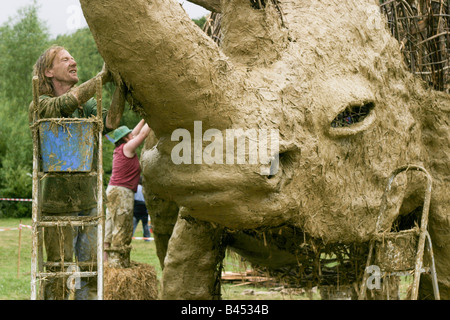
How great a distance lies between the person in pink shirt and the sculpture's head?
9.63 feet

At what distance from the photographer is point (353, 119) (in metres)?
4.86

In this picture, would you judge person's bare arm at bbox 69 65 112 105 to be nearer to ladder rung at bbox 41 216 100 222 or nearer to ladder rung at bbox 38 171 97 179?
ladder rung at bbox 38 171 97 179

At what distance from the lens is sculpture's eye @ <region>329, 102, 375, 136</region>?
15.0 feet

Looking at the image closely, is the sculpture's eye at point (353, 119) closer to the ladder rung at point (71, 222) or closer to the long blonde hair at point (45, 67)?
the ladder rung at point (71, 222)

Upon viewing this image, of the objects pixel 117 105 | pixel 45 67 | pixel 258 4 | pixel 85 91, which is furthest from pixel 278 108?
pixel 45 67

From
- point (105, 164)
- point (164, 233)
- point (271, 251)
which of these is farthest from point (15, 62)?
point (271, 251)

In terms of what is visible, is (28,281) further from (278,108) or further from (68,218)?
(278,108)

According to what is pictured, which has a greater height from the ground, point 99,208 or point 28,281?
point 99,208

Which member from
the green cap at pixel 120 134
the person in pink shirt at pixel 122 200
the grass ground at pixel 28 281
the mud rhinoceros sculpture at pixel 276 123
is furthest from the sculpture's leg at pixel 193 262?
the green cap at pixel 120 134

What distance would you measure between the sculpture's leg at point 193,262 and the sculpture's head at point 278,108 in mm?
1400

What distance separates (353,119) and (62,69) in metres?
2.23

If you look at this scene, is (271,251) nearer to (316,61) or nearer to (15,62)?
(316,61)

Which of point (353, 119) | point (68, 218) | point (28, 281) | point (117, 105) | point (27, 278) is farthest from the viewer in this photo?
point (27, 278)

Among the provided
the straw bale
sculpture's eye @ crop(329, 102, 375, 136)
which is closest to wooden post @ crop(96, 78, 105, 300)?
sculpture's eye @ crop(329, 102, 375, 136)
